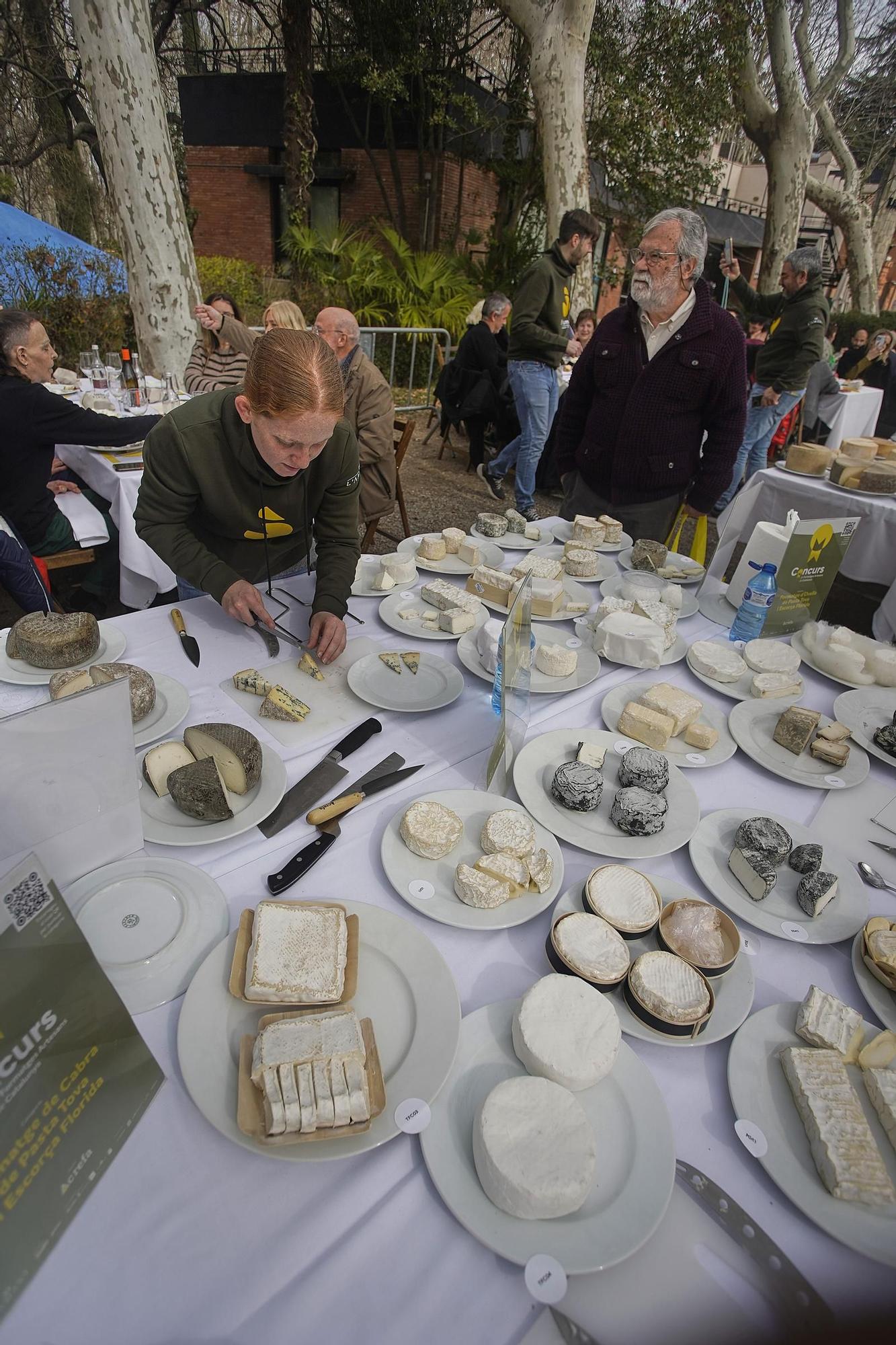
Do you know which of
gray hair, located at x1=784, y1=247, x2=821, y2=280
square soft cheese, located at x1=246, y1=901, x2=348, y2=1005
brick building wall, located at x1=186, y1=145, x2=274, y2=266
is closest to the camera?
square soft cheese, located at x1=246, y1=901, x2=348, y2=1005

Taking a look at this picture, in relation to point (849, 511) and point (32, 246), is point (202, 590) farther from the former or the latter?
point (32, 246)

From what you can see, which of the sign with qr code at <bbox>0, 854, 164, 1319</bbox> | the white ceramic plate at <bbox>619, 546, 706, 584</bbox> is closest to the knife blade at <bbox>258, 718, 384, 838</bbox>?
the sign with qr code at <bbox>0, 854, 164, 1319</bbox>

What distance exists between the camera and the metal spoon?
1.26m

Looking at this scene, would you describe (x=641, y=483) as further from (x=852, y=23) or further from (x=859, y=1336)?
(x=852, y=23)

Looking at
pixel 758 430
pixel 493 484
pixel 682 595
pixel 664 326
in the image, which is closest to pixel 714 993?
pixel 682 595

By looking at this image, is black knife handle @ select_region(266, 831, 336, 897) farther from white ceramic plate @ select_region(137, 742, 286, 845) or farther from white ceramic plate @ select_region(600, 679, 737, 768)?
white ceramic plate @ select_region(600, 679, 737, 768)

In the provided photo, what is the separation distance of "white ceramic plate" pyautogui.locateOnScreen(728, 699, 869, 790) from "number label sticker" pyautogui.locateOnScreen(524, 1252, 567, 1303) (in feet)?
3.66

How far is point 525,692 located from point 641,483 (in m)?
2.18

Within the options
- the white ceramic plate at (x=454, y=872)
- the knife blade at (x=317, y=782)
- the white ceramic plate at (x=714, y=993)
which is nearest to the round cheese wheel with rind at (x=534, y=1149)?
the white ceramic plate at (x=714, y=993)

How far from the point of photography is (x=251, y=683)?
5.41 feet

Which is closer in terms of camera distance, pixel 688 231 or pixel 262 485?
pixel 262 485

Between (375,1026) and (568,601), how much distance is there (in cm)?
159

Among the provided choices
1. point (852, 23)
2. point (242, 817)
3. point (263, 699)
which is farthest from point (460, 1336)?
point (852, 23)

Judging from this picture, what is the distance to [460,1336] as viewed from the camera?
0.69 m
